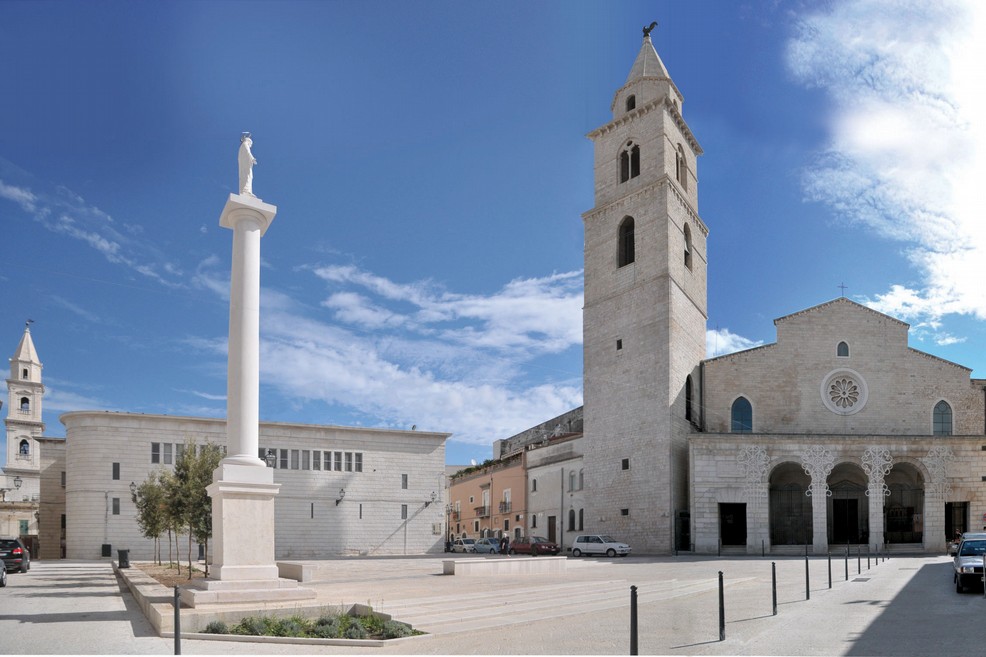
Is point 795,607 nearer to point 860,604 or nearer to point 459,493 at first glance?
point 860,604

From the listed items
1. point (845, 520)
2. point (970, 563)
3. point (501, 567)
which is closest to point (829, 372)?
point (845, 520)

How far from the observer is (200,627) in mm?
12484

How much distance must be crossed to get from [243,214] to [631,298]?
33428mm

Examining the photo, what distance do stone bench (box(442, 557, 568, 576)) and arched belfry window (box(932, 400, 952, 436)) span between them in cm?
2896

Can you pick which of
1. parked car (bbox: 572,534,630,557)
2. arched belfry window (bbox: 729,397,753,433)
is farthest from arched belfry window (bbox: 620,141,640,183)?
parked car (bbox: 572,534,630,557)

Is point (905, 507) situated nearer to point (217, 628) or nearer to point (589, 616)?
point (589, 616)

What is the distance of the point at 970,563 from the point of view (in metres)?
18.5

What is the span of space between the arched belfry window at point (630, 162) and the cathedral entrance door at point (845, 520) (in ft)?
71.2

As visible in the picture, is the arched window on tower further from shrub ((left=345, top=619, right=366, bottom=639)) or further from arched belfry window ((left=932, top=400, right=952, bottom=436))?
shrub ((left=345, top=619, right=366, bottom=639))

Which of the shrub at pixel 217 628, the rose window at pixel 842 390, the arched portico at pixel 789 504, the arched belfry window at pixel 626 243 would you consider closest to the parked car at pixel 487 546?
the arched portico at pixel 789 504

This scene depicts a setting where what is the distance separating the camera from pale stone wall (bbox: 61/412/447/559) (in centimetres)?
4012

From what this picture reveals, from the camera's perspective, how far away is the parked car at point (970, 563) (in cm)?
1830

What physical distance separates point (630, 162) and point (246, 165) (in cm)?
A: 3656

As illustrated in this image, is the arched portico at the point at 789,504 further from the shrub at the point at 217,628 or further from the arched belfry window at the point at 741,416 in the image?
the shrub at the point at 217,628
